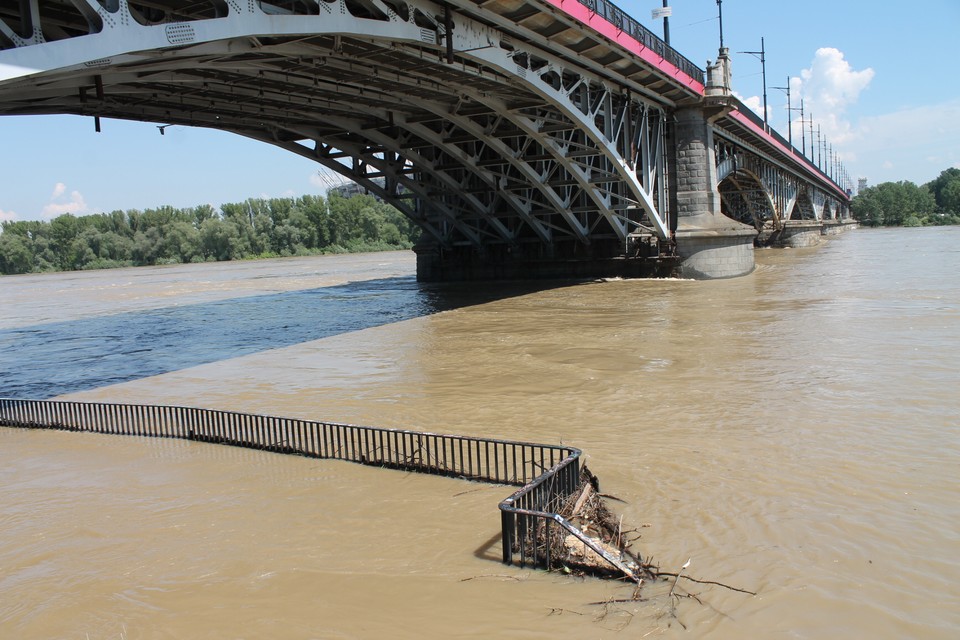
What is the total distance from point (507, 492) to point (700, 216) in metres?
25.2

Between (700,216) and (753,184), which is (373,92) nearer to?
(700,216)

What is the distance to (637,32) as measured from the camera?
23.3 m

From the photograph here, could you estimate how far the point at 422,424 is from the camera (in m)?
9.69

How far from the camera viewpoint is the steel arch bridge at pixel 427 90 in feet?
36.9

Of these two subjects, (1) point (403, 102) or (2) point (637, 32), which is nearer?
(1) point (403, 102)

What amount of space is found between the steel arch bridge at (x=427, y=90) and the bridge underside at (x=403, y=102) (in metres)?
0.05

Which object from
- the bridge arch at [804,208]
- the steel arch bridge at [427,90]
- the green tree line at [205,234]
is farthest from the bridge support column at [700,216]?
the green tree line at [205,234]

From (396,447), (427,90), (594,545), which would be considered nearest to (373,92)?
(427,90)

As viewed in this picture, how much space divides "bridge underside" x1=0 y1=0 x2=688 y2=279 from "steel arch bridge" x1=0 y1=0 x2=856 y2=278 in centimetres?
5

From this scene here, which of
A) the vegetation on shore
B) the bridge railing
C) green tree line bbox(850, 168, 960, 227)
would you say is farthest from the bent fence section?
green tree line bbox(850, 168, 960, 227)

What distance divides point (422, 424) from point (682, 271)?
2216cm

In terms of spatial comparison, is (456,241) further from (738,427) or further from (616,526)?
(616,526)

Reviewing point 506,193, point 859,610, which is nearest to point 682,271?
Result: point 506,193

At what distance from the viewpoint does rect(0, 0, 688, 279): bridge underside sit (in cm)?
1123
